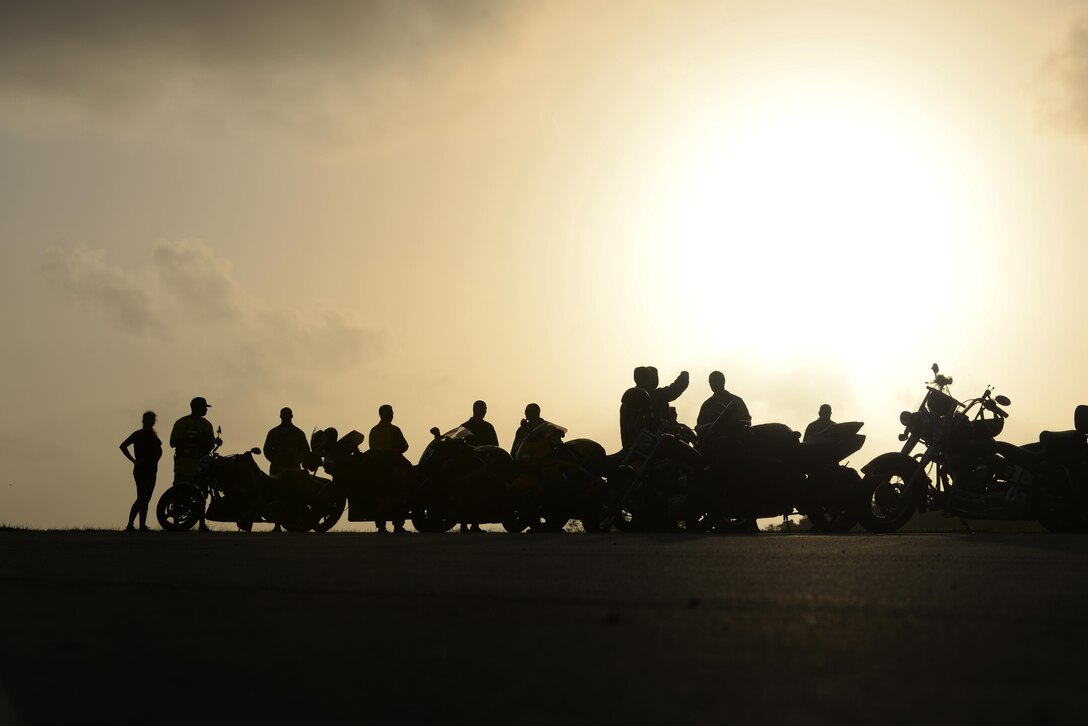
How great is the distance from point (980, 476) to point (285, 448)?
10.2m

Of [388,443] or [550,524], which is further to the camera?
[388,443]

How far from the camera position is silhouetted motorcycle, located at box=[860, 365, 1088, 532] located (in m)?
18.0

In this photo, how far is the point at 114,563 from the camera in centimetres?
1156

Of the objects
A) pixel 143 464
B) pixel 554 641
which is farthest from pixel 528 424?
pixel 554 641

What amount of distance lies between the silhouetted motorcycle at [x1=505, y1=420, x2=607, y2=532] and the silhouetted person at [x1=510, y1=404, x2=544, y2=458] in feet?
4.10

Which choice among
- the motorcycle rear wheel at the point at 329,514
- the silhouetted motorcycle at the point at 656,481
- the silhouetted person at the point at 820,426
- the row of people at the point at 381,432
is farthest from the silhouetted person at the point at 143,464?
the silhouetted person at the point at 820,426

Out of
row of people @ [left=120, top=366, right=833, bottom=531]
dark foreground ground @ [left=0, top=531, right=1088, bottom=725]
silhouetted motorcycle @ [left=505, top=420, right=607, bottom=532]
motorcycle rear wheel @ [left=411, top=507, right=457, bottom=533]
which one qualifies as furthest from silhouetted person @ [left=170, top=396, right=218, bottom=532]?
dark foreground ground @ [left=0, top=531, right=1088, bottom=725]

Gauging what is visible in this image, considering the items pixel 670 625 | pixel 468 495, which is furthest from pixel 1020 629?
pixel 468 495

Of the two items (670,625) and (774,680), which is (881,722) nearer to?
(774,680)

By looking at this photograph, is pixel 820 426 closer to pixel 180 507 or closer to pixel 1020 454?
pixel 1020 454

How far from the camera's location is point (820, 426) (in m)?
19.2

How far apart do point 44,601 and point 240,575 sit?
181 cm

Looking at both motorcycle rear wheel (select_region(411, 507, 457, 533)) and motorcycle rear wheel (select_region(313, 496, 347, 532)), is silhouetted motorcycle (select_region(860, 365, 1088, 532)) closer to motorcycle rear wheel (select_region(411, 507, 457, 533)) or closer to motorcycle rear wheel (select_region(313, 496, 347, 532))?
motorcycle rear wheel (select_region(411, 507, 457, 533))

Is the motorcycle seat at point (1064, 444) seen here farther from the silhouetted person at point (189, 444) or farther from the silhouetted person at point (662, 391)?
the silhouetted person at point (189, 444)
